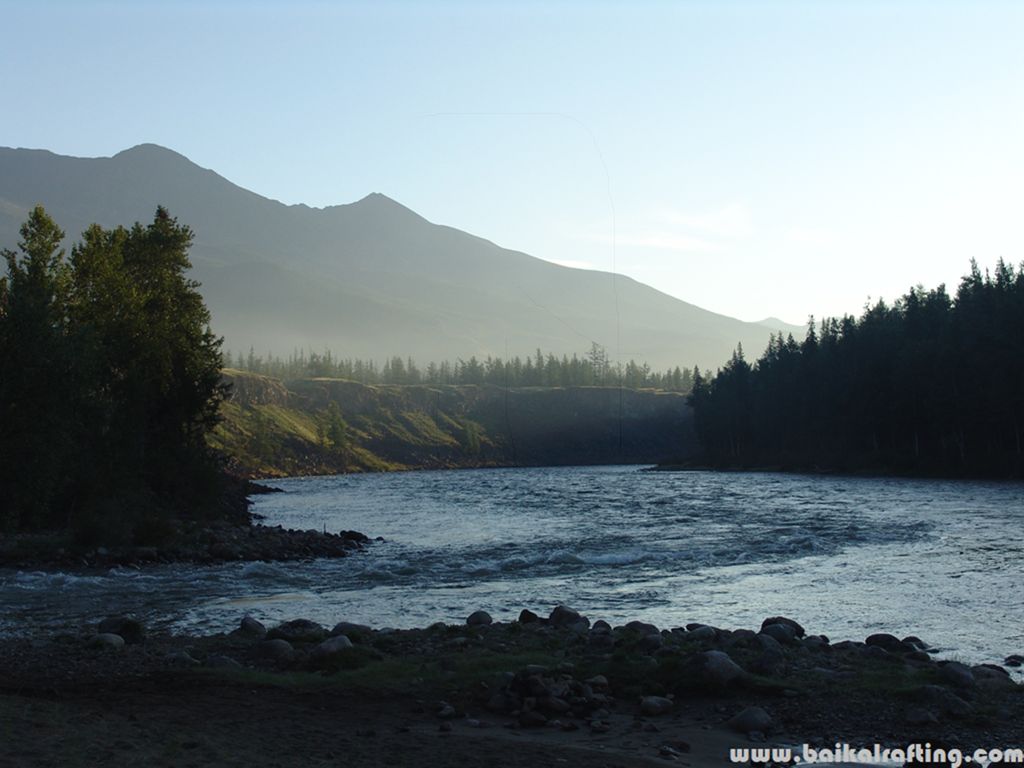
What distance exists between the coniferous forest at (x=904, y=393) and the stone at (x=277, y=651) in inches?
2743

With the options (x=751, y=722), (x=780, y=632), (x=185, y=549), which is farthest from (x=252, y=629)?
(x=185, y=549)

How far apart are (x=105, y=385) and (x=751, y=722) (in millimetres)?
40779

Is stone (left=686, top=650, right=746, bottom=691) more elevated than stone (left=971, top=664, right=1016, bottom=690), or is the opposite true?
stone (left=686, top=650, right=746, bottom=691)

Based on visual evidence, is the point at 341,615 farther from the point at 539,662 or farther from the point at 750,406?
the point at 750,406

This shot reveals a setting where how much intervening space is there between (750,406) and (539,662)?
443 feet

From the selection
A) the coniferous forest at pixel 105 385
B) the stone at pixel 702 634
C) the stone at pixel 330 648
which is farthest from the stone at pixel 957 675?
the coniferous forest at pixel 105 385

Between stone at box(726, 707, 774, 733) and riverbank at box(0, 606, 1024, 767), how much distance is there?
26 mm

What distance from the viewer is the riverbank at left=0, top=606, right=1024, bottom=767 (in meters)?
9.31

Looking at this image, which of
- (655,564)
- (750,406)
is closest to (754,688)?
(655,564)

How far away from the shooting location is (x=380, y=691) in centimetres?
1199

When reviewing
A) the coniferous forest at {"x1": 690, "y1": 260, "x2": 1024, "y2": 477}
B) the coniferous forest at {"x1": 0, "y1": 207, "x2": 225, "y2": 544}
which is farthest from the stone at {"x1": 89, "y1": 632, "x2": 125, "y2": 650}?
the coniferous forest at {"x1": 690, "y1": 260, "x2": 1024, "y2": 477}

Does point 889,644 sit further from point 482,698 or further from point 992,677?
point 482,698

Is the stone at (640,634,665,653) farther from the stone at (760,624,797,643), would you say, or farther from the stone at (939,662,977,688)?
the stone at (939,662,977,688)

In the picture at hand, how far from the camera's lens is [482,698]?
11.6 m
